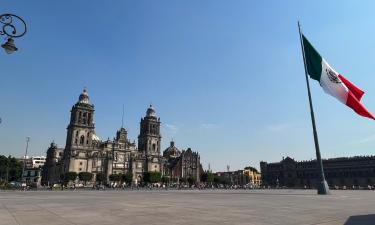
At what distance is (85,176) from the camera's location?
98938 mm

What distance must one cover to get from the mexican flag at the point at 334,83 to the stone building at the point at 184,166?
112 metres

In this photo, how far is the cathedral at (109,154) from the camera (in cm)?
10821

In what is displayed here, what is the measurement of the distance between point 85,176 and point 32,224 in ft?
310

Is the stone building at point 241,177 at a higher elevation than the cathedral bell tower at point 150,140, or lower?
lower

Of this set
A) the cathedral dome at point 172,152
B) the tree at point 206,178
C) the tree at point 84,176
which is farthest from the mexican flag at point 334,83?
the cathedral dome at point 172,152

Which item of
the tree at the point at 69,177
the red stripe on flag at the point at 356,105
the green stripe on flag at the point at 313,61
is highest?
the green stripe on flag at the point at 313,61

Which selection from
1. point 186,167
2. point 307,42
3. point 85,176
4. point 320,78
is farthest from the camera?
point 186,167

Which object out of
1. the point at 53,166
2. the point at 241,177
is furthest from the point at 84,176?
the point at 241,177

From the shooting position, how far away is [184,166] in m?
140

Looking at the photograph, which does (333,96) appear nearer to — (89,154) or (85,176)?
(85,176)

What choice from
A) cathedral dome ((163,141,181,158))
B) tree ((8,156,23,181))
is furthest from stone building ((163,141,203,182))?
tree ((8,156,23,181))

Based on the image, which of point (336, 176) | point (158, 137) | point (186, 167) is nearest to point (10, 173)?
point (158, 137)

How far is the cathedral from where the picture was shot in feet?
355

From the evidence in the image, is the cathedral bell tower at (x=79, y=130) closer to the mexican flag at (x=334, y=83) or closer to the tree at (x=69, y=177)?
the tree at (x=69, y=177)
